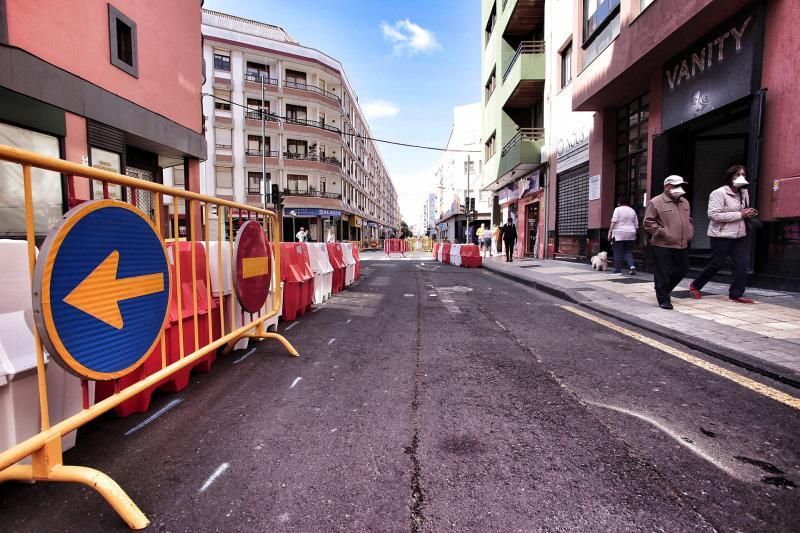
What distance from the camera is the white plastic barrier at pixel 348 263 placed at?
8.78 metres

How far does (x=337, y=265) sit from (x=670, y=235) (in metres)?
5.46

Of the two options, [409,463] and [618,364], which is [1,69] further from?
[618,364]

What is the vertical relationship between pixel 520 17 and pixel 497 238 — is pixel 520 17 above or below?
above

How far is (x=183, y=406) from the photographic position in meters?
2.54

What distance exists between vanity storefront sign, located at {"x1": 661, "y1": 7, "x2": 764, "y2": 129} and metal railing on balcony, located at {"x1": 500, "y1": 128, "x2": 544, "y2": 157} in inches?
328

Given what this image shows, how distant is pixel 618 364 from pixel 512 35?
845 inches

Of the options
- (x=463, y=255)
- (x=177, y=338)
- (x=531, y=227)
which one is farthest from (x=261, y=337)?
(x=531, y=227)

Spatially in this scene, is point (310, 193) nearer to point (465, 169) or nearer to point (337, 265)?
point (465, 169)

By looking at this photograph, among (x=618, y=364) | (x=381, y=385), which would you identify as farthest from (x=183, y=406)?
(x=618, y=364)

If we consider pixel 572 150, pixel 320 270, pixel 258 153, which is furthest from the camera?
pixel 258 153

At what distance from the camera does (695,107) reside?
26.5 feet

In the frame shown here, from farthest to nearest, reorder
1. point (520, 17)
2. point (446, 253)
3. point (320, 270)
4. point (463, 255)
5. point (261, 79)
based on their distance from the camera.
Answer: point (261, 79)
point (520, 17)
point (446, 253)
point (463, 255)
point (320, 270)

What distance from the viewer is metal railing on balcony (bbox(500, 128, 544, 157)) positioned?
17.4 m

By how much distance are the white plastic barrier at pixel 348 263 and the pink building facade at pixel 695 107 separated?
714cm
